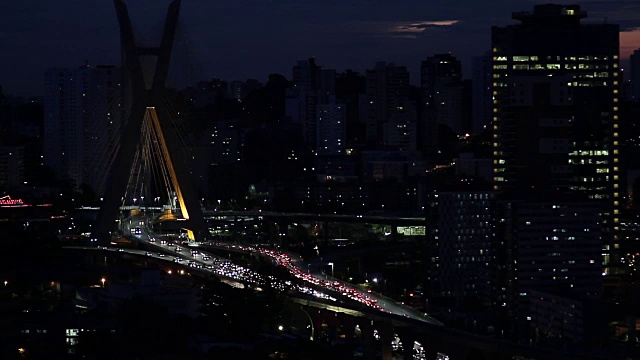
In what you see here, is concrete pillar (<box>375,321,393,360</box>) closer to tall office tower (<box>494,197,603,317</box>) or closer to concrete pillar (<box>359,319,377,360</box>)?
concrete pillar (<box>359,319,377,360</box>)

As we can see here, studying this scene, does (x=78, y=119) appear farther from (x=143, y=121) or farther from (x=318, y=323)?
(x=318, y=323)

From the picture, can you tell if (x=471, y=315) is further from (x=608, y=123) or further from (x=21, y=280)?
(x=608, y=123)

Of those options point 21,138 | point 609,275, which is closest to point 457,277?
point 609,275

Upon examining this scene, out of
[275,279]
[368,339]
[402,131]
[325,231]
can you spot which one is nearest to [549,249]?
[275,279]

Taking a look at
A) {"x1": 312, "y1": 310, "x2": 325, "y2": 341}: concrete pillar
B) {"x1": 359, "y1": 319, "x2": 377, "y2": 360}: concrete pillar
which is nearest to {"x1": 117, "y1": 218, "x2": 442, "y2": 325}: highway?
{"x1": 312, "y1": 310, "x2": 325, "y2": 341}: concrete pillar

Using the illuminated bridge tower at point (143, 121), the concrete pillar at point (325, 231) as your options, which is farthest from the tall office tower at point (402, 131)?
the illuminated bridge tower at point (143, 121)
